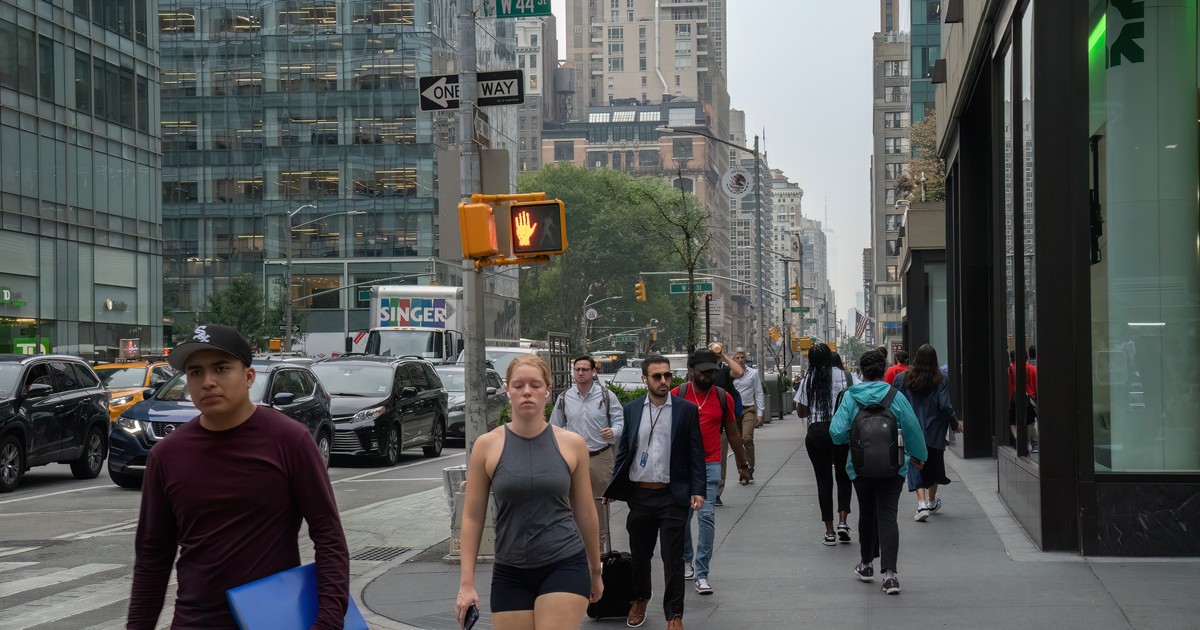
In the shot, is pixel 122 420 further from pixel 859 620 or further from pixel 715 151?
pixel 715 151

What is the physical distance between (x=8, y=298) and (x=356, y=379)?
937 inches

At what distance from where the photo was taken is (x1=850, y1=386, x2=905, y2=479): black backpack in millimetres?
9648

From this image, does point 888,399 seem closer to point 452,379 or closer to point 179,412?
point 179,412

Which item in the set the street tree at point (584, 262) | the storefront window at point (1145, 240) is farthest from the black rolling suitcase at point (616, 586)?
the street tree at point (584, 262)

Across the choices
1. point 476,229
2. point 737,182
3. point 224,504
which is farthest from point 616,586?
point 737,182

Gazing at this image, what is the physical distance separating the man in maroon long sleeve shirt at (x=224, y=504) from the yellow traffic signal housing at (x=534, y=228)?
718 cm

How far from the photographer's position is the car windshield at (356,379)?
78.2ft

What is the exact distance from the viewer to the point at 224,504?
379 cm

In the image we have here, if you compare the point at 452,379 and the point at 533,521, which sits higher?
the point at 533,521

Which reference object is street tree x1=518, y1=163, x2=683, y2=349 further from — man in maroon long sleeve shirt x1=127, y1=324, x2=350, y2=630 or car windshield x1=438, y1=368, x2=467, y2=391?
man in maroon long sleeve shirt x1=127, y1=324, x2=350, y2=630

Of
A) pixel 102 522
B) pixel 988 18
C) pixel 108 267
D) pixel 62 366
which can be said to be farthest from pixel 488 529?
pixel 108 267

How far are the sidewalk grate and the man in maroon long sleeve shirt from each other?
27.8 ft

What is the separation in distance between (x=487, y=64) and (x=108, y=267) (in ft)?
119

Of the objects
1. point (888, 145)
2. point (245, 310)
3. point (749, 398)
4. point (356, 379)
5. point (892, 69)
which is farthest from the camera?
point (892, 69)
